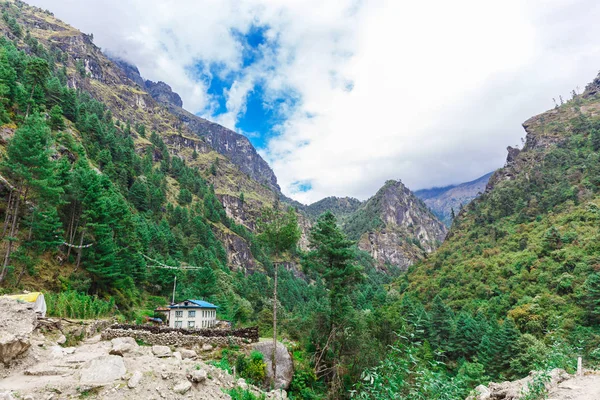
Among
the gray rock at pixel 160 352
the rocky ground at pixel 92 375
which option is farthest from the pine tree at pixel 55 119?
the gray rock at pixel 160 352

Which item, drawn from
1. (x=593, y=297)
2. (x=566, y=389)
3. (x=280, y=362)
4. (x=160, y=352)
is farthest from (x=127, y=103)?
(x=566, y=389)

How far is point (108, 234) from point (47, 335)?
48.3 ft

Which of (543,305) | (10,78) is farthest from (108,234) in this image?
(543,305)

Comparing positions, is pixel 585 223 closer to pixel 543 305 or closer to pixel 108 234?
pixel 543 305

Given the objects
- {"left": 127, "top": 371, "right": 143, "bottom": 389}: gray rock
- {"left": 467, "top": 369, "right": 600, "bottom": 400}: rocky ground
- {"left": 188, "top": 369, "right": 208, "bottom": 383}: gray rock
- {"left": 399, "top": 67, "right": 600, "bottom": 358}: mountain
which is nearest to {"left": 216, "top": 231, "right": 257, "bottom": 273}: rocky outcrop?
{"left": 399, "top": 67, "right": 600, "bottom": 358}: mountain

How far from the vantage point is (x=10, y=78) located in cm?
3544

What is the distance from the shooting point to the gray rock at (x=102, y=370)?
25.6ft

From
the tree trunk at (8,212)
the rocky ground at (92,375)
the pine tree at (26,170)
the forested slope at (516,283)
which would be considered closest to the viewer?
the rocky ground at (92,375)

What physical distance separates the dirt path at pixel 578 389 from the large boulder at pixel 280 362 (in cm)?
1143

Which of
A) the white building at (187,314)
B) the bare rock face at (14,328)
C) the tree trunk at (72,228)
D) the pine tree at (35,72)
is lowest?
the white building at (187,314)

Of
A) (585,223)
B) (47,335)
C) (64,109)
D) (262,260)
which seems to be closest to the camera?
(47,335)

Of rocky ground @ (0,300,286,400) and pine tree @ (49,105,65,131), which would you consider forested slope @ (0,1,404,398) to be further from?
rocky ground @ (0,300,286,400)

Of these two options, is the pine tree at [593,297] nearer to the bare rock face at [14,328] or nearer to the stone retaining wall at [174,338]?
the stone retaining wall at [174,338]

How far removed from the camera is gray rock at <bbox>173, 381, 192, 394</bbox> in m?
8.25
